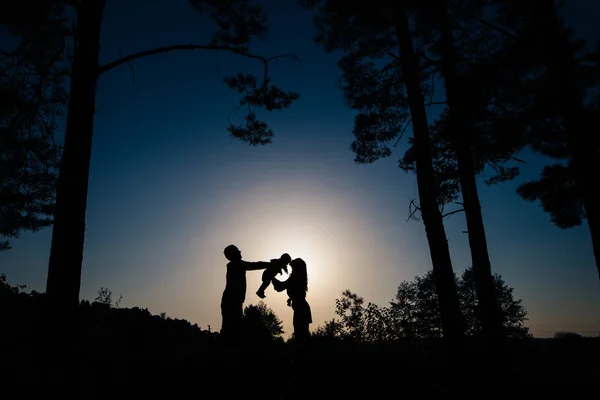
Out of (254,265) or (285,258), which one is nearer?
(254,265)

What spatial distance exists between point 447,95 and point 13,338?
44.2ft

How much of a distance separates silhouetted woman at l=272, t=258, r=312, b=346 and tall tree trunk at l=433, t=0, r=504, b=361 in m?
4.21

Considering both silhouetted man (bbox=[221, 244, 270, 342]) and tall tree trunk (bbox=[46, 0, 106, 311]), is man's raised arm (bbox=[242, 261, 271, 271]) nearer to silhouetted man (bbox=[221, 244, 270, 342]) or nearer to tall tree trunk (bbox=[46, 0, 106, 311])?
silhouetted man (bbox=[221, 244, 270, 342])

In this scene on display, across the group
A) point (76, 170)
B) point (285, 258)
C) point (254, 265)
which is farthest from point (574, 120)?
point (76, 170)

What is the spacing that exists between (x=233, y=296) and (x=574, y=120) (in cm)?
725

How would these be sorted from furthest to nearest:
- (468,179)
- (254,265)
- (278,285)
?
(468,179)
(278,285)
(254,265)

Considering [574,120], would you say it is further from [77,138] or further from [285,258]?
[77,138]

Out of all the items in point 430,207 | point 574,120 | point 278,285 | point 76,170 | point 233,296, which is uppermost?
point 574,120

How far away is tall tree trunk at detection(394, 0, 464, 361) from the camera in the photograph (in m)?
7.46

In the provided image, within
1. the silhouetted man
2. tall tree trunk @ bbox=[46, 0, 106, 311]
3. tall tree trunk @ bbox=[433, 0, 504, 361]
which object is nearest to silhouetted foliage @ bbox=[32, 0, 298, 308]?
tall tree trunk @ bbox=[46, 0, 106, 311]

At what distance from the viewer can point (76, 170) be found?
5.74 m

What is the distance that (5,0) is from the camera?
6.04m

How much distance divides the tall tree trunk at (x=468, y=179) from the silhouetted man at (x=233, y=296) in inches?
227

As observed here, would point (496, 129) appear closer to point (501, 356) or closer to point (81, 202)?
point (501, 356)
